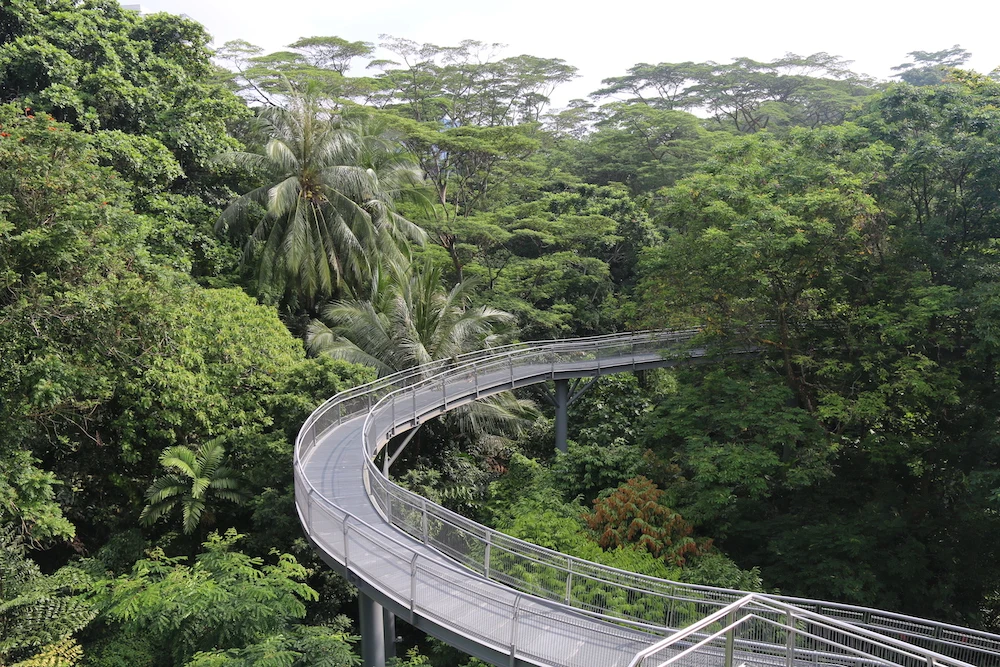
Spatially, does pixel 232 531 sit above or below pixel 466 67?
below

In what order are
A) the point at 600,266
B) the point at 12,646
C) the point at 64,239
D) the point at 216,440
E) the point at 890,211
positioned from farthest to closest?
the point at 600,266
the point at 890,211
the point at 216,440
the point at 64,239
the point at 12,646

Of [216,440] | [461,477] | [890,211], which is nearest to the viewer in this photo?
[216,440]

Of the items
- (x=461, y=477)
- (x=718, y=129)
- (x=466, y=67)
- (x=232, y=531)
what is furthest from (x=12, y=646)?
(x=718, y=129)

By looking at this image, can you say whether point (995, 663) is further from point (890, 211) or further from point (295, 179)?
point (295, 179)

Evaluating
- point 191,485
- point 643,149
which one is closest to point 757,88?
point 643,149

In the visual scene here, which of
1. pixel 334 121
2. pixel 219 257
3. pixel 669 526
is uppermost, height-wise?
pixel 334 121

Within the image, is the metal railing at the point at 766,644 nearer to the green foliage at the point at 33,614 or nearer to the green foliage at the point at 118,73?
the green foliage at the point at 33,614

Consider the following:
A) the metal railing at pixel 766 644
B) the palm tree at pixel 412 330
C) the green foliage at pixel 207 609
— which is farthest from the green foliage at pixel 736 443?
the green foliage at pixel 207 609
